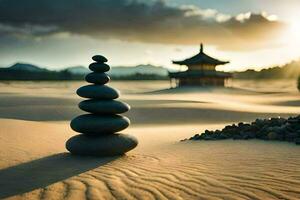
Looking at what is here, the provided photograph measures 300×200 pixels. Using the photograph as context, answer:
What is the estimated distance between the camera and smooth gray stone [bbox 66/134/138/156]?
33.7 ft

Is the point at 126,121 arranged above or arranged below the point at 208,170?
above

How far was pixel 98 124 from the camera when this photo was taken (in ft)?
34.1

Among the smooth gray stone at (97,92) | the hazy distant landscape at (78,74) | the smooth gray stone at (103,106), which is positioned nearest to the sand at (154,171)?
the smooth gray stone at (103,106)

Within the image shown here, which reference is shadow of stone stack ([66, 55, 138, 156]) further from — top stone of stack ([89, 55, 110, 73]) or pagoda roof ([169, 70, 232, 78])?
pagoda roof ([169, 70, 232, 78])

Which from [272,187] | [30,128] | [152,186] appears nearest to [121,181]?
[152,186]

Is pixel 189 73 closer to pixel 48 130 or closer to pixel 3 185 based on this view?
pixel 48 130

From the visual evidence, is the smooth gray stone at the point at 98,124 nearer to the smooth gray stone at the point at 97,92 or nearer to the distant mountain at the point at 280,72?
the smooth gray stone at the point at 97,92

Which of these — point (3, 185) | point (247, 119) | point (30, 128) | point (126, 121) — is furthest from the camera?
point (247, 119)

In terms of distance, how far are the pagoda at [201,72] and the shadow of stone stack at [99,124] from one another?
44.4 m

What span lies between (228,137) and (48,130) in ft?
26.2

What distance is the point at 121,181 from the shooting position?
7.51 m

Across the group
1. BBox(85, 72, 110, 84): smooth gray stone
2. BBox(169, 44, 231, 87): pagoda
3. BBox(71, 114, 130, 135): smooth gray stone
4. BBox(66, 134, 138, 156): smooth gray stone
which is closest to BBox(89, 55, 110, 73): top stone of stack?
BBox(85, 72, 110, 84): smooth gray stone

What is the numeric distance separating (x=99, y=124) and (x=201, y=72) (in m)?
45.4

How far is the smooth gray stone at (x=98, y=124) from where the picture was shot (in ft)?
34.1
